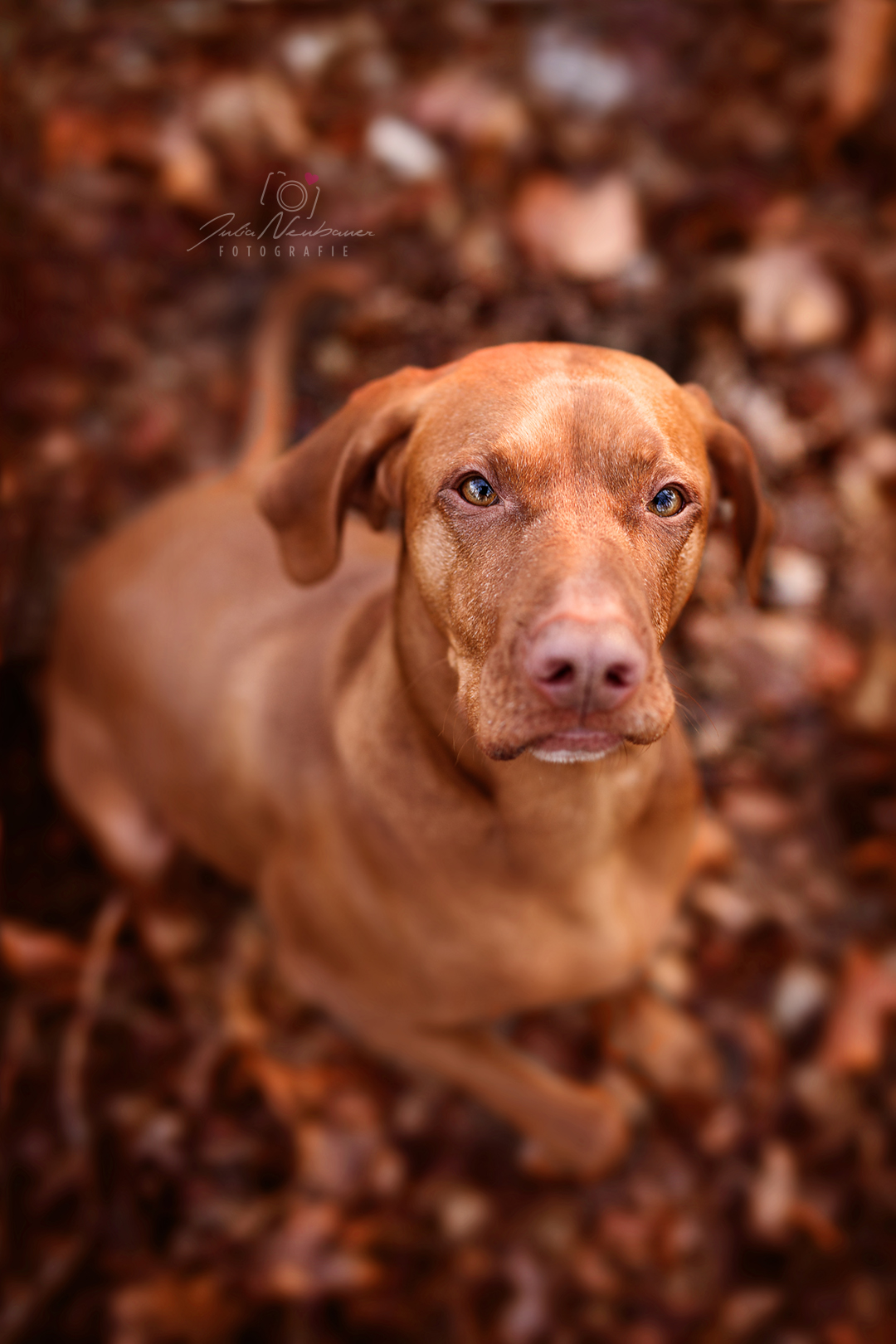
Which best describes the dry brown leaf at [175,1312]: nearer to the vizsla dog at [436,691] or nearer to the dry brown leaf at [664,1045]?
the vizsla dog at [436,691]

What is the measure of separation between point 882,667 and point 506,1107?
1.52 m

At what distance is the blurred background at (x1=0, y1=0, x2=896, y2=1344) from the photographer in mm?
2367

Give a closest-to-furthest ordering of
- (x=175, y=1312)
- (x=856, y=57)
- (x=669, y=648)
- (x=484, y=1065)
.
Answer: (x=484, y=1065), (x=175, y=1312), (x=669, y=648), (x=856, y=57)

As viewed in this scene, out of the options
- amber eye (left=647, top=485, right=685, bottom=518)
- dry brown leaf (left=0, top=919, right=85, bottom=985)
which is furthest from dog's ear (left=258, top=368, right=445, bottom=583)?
dry brown leaf (left=0, top=919, right=85, bottom=985)

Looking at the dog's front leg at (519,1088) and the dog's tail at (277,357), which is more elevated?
the dog's tail at (277,357)

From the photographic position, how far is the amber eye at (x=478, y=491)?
4.62ft

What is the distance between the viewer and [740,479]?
159 cm

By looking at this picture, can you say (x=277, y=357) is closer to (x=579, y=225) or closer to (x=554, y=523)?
(x=579, y=225)

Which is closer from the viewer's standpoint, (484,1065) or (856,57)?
(484,1065)

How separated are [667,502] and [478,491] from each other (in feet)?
0.87

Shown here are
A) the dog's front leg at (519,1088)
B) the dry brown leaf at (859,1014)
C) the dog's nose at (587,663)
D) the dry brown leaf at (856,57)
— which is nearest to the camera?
the dog's nose at (587,663)

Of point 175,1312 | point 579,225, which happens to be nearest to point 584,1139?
point 175,1312

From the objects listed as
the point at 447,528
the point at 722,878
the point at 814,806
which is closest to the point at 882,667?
the point at 814,806

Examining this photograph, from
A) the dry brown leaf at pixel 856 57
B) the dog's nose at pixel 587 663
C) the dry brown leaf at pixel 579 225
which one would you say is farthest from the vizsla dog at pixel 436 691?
the dry brown leaf at pixel 856 57
